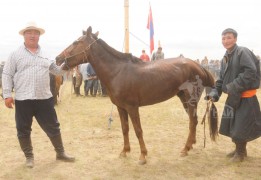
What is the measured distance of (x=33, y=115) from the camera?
4.61 meters

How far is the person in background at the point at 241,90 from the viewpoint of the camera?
435 centimetres

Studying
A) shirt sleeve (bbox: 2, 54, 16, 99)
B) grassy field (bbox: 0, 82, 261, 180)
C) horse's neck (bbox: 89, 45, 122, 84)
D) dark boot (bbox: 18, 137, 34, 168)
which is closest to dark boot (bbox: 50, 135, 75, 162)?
grassy field (bbox: 0, 82, 261, 180)

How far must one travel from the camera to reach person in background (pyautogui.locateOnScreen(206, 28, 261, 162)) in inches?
171

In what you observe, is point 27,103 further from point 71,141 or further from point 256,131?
point 256,131

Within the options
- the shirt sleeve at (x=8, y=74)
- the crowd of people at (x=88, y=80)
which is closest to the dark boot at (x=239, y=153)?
the shirt sleeve at (x=8, y=74)

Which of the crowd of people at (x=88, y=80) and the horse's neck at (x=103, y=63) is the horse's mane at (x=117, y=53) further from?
the crowd of people at (x=88, y=80)

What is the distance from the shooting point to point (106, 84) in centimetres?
487

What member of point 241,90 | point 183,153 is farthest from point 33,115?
point 241,90

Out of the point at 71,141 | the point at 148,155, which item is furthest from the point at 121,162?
the point at 71,141

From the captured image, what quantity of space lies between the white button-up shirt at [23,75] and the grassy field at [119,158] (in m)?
1.20

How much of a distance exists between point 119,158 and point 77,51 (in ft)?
6.34

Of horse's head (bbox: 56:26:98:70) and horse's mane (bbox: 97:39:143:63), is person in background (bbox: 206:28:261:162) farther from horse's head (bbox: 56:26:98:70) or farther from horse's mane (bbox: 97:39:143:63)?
horse's head (bbox: 56:26:98:70)

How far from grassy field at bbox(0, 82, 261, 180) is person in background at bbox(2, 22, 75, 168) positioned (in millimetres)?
486

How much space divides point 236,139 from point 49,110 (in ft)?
9.62
